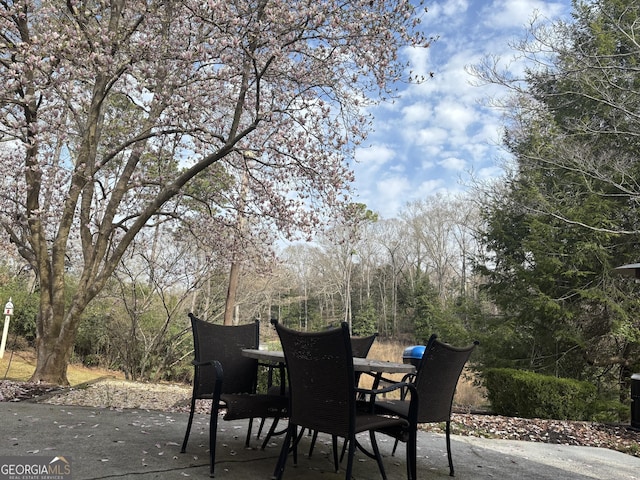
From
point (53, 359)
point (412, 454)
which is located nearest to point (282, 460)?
point (412, 454)

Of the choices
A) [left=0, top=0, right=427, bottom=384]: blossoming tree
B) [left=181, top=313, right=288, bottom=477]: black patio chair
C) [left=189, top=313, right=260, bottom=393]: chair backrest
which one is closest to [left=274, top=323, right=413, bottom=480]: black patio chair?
[left=181, top=313, right=288, bottom=477]: black patio chair

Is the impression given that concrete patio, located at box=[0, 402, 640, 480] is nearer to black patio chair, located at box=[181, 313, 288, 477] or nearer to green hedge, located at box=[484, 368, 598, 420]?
black patio chair, located at box=[181, 313, 288, 477]

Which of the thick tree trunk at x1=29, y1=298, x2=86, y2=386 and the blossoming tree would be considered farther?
the thick tree trunk at x1=29, y1=298, x2=86, y2=386

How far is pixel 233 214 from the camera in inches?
301

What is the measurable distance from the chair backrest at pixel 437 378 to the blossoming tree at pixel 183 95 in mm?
3419

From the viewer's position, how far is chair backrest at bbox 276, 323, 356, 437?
201cm

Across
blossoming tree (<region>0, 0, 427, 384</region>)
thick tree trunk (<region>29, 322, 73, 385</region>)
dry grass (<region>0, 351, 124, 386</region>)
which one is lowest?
dry grass (<region>0, 351, 124, 386</region>)

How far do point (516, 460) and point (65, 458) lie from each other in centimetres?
290

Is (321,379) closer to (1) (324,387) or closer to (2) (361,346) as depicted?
(1) (324,387)

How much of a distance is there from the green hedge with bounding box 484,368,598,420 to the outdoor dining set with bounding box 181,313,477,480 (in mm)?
3794

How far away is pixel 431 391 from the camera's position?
254 centimetres

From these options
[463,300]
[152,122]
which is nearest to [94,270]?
[152,122]

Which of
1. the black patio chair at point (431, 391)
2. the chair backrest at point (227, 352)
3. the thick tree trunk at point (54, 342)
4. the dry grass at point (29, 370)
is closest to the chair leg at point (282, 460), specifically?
the black patio chair at point (431, 391)

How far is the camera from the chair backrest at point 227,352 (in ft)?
9.44
